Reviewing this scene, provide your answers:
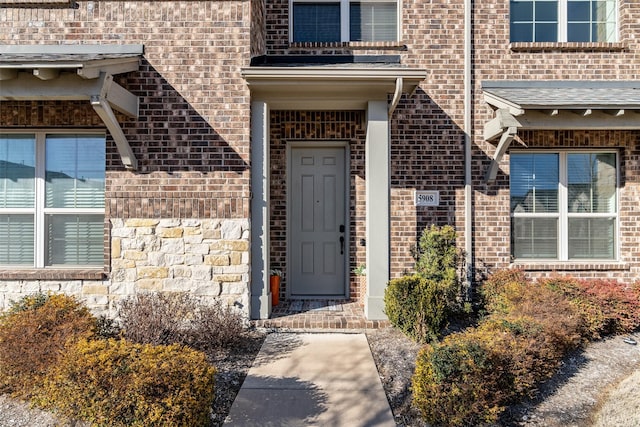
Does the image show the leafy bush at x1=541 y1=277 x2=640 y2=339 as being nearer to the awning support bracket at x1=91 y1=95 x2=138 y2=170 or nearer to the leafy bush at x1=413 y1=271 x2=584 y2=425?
the leafy bush at x1=413 y1=271 x2=584 y2=425

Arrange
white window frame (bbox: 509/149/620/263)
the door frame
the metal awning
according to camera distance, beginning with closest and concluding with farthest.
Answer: the metal awning → white window frame (bbox: 509/149/620/263) → the door frame

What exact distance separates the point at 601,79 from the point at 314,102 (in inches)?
185

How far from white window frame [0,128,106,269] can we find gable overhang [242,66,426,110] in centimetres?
244

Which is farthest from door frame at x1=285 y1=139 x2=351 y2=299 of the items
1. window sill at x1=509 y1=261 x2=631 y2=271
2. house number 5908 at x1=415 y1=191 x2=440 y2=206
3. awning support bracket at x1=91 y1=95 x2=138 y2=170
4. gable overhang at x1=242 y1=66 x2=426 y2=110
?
window sill at x1=509 y1=261 x2=631 y2=271

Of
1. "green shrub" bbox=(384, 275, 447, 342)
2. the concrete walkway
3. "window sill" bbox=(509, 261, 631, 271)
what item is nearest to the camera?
the concrete walkway

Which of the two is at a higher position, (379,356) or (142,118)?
(142,118)

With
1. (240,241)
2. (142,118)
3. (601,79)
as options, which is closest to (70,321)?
(240,241)

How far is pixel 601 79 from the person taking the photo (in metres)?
6.30

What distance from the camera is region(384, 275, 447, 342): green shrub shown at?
468cm

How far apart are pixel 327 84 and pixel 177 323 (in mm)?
3525

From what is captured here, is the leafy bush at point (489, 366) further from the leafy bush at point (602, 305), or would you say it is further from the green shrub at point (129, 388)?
the green shrub at point (129, 388)

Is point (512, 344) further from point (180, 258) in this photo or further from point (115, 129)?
point (115, 129)

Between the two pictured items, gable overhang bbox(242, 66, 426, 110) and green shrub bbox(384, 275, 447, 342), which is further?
gable overhang bbox(242, 66, 426, 110)

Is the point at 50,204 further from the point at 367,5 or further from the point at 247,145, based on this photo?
the point at 367,5
